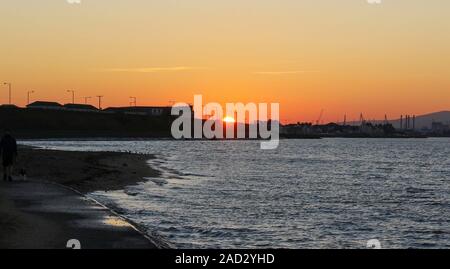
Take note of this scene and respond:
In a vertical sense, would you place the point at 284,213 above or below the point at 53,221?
below

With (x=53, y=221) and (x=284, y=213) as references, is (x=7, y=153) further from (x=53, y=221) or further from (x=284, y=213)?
(x=53, y=221)

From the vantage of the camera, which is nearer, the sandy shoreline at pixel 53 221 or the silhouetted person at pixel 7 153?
the sandy shoreline at pixel 53 221

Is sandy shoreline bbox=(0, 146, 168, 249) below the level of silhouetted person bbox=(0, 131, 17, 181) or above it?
below

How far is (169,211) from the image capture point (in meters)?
29.3

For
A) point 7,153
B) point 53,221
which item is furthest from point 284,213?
point 53,221

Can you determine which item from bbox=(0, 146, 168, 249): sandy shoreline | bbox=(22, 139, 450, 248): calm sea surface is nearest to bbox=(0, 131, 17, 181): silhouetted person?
bbox=(0, 146, 168, 249): sandy shoreline

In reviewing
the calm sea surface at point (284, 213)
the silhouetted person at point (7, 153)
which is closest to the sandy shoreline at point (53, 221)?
the silhouetted person at point (7, 153)

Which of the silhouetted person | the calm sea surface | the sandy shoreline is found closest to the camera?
the sandy shoreline

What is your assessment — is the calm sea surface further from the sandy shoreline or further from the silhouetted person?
the silhouetted person

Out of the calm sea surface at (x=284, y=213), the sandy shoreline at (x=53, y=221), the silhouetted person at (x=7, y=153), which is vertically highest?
the silhouetted person at (x=7, y=153)

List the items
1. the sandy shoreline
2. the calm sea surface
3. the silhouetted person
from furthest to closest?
1. the silhouetted person
2. the calm sea surface
3. the sandy shoreline

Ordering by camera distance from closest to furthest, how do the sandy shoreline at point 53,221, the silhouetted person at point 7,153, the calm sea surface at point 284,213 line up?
1. the sandy shoreline at point 53,221
2. the calm sea surface at point 284,213
3. the silhouetted person at point 7,153

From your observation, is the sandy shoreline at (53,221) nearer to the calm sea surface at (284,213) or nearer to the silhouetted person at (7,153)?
the silhouetted person at (7,153)

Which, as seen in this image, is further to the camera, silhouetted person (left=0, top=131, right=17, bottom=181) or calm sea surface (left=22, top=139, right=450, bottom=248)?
silhouetted person (left=0, top=131, right=17, bottom=181)
